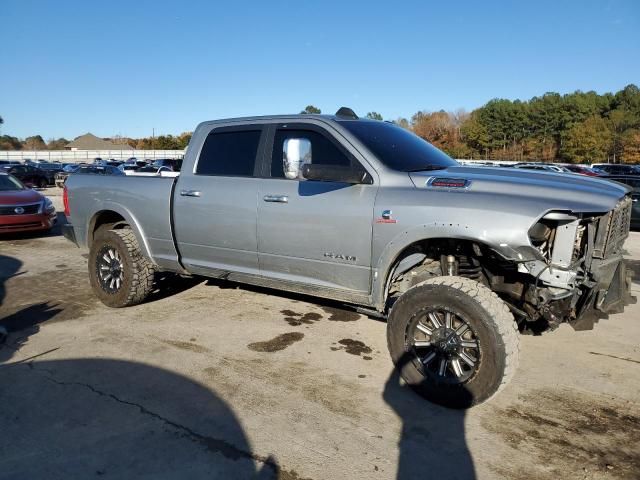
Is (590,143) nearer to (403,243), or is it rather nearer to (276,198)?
(276,198)

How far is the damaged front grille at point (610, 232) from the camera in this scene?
3230 millimetres

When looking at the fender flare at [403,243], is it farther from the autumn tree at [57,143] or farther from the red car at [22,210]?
the autumn tree at [57,143]

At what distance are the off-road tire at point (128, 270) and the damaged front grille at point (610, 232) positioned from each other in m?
4.27

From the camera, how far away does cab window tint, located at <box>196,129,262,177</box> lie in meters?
4.50

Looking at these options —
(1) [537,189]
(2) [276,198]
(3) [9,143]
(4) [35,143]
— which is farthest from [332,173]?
(4) [35,143]

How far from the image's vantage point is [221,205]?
4.48 m

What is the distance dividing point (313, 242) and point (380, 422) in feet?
4.92

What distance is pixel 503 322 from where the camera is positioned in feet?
10.3

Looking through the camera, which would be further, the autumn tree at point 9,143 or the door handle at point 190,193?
the autumn tree at point 9,143

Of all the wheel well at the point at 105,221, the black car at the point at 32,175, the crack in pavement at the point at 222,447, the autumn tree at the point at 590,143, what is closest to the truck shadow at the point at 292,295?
the wheel well at the point at 105,221

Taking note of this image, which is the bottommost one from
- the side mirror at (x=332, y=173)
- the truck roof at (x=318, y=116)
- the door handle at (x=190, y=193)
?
the door handle at (x=190, y=193)

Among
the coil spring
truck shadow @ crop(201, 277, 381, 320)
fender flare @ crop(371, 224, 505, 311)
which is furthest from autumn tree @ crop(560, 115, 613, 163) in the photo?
fender flare @ crop(371, 224, 505, 311)

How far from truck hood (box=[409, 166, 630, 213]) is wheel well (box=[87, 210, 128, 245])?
3574mm

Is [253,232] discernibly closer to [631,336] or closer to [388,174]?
[388,174]
